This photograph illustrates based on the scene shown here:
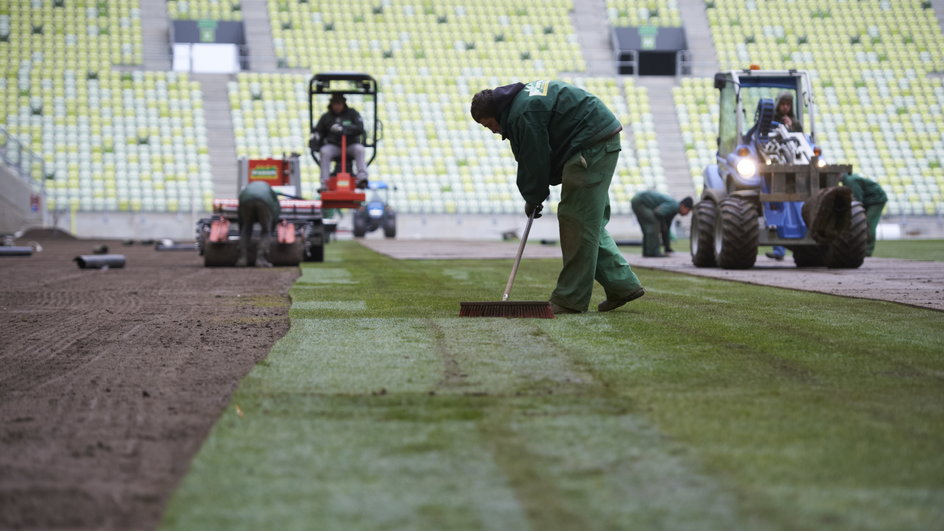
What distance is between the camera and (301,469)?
10.1 ft

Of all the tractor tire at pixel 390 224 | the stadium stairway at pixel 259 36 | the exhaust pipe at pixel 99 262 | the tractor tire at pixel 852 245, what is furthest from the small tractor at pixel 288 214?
the stadium stairway at pixel 259 36

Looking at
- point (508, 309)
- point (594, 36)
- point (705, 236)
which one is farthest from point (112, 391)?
point (594, 36)

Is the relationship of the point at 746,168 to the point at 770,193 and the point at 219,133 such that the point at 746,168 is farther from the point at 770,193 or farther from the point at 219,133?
the point at 219,133

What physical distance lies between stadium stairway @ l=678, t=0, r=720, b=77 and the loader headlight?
29175 mm

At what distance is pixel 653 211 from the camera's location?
20.4 meters

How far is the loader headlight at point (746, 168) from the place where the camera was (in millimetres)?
15711

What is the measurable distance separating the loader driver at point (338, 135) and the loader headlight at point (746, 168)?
702 cm

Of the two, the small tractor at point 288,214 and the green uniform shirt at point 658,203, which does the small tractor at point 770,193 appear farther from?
the small tractor at point 288,214

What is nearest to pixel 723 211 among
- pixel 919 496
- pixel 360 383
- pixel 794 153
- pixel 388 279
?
pixel 794 153

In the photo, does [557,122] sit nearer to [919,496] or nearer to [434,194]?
[919,496]

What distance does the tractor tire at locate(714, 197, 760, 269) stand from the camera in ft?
48.1

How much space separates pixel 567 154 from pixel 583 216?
0.42 m

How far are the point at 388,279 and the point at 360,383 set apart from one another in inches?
324

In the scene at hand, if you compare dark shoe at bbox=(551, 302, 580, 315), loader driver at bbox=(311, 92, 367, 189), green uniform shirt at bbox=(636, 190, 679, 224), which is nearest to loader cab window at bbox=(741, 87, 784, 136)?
green uniform shirt at bbox=(636, 190, 679, 224)
